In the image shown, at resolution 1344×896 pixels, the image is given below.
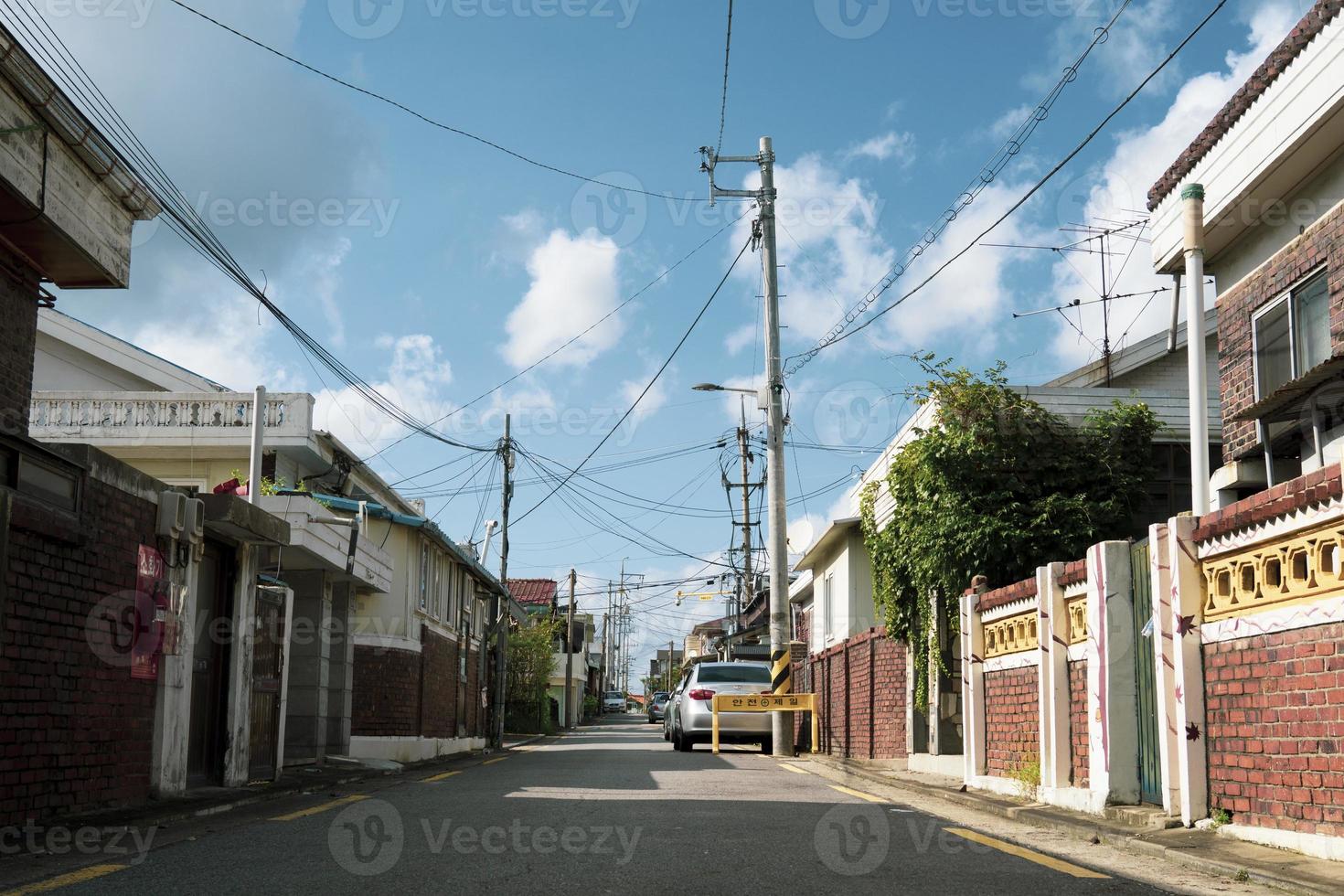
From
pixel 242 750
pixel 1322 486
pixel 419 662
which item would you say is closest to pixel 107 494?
pixel 242 750

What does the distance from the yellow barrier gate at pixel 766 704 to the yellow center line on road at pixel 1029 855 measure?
13595 millimetres

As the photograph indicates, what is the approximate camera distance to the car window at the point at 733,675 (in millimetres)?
24406

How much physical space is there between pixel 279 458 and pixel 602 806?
46.3 feet

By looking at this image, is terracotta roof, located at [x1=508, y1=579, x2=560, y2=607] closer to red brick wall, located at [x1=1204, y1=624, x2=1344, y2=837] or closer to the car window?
the car window

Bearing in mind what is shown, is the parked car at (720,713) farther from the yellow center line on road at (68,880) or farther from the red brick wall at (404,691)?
the yellow center line on road at (68,880)

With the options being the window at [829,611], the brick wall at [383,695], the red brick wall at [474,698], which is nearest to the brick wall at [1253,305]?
the window at [829,611]

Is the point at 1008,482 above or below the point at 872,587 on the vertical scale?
above

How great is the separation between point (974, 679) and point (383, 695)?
1303 cm

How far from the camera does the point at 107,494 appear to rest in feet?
33.0

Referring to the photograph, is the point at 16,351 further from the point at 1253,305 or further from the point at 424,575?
the point at 424,575

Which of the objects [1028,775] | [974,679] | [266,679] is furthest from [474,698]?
Result: [1028,775]

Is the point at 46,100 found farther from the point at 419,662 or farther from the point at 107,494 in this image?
the point at 419,662

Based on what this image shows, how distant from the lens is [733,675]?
24734mm

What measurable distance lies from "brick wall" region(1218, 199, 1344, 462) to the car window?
13.2 meters
